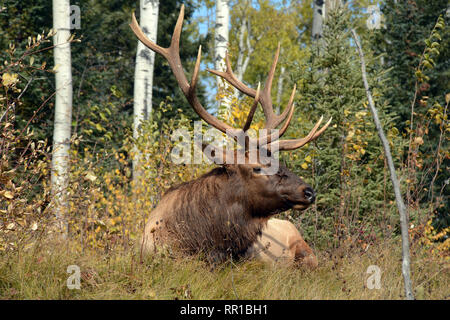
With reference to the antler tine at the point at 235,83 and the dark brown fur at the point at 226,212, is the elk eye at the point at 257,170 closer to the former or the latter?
the dark brown fur at the point at 226,212

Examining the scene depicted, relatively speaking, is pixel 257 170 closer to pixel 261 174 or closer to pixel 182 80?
pixel 261 174

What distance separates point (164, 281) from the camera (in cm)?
338

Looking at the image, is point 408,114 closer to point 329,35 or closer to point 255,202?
point 329,35

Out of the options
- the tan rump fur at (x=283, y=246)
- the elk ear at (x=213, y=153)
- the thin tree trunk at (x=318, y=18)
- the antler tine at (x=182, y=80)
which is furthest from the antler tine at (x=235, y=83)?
the thin tree trunk at (x=318, y=18)

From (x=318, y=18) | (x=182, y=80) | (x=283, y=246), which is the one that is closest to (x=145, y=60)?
(x=318, y=18)

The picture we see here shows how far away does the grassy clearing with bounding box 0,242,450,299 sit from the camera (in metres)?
3.17

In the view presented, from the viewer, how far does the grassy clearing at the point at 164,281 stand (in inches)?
125

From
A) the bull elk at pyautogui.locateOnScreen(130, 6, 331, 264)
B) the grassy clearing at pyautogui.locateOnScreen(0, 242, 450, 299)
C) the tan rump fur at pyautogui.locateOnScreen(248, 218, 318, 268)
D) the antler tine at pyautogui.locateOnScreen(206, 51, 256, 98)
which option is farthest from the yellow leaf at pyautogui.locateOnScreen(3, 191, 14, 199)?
the antler tine at pyautogui.locateOnScreen(206, 51, 256, 98)

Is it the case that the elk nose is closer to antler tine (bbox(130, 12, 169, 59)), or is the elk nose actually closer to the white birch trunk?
antler tine (bbox(130, 12, 169, 59))

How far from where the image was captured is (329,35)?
6.90 meters

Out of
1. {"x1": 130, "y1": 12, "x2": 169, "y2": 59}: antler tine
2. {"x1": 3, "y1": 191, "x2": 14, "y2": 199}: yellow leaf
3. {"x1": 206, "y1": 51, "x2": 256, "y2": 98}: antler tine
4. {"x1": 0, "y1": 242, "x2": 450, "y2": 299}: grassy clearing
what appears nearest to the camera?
{"x1": 0, "y1": 242, "x2": 450, "y2": 299}: grassy clearing
